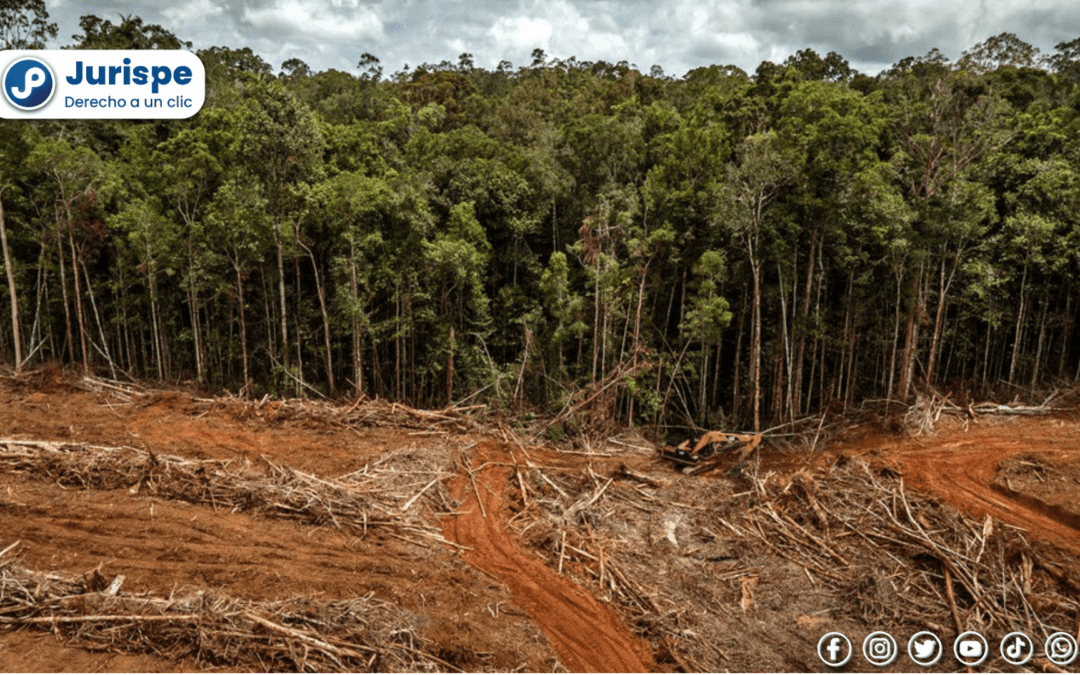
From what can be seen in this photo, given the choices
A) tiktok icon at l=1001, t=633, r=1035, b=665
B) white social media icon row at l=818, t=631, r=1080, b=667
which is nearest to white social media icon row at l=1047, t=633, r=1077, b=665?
white social media icon row at l=818, t=631, r=1080, b=667

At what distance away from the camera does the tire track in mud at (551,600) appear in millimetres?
6677

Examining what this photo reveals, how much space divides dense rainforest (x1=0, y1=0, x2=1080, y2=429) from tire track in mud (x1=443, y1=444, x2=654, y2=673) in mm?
7127

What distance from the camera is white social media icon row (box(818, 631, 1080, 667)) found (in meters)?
6.64

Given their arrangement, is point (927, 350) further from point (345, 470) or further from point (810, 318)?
point (345, 470)

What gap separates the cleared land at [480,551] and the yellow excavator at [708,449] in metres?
0.81

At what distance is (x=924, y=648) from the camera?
6.88m

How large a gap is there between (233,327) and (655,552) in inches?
808

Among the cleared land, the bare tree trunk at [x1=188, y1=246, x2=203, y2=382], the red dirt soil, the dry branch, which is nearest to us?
the dry branch

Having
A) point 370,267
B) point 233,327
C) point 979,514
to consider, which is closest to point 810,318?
point 979,514

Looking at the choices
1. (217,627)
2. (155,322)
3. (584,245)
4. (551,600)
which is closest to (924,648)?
(551,600)

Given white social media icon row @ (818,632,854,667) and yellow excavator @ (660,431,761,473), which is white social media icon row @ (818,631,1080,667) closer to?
white social media icon row @ (818,632,854,667)

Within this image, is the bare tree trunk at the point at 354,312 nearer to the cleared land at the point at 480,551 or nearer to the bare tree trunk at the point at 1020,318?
the cleared land at the point at 480,551

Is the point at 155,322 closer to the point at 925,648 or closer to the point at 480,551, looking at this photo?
the point at 480,551

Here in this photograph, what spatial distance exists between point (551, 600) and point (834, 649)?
9.83ft
